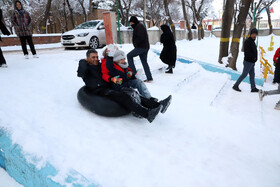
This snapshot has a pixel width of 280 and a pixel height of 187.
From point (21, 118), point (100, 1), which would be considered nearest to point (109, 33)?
point (21, 118)

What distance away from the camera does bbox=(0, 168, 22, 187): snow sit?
2544 millimetres

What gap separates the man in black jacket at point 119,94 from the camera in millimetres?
3076

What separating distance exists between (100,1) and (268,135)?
105 ft

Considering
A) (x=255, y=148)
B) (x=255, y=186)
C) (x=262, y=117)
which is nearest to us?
(x=255, y=186)

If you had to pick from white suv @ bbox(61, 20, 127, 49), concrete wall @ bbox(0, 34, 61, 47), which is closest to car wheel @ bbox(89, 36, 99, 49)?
white suv @ bbox(61, 20, 127, 49)

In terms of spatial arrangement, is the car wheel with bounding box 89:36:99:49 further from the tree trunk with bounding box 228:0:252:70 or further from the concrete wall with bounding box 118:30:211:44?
the tree trunk with bounding box 228:0:252:70

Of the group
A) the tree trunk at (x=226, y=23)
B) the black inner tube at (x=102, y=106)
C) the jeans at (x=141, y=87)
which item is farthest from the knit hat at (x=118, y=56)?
the tree trunk at (x=226, y=23)

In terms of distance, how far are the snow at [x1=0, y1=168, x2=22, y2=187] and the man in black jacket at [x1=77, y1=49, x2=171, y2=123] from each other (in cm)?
162

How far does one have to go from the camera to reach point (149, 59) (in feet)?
26.1

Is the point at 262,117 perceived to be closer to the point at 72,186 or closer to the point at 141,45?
the point at 141,45

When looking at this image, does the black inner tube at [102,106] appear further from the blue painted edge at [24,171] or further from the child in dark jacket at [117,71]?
the blue painted edge at [24,171]

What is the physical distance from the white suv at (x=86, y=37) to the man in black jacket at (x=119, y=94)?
273 inches

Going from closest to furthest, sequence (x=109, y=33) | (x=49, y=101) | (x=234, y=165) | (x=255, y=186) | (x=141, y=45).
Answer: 1. (x=255, y=186)
2. (x=234, y=165)
3. (x=49, y=101)
4. (x=141, y=45)
5. (x=109, y=33)

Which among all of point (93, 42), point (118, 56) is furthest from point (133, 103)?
point (93, 42)
